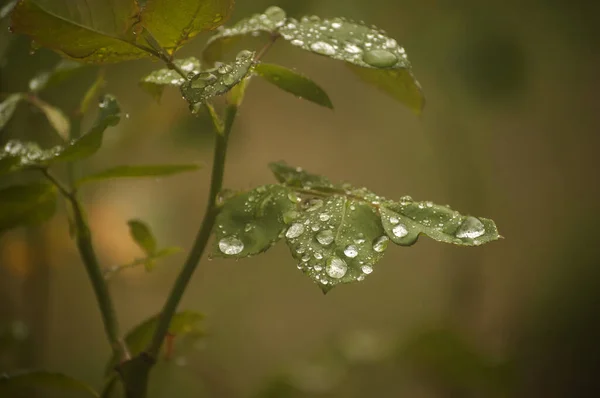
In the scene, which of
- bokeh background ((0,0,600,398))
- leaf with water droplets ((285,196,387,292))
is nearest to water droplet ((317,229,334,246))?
leaf with water droplets ((285,196,387,292))

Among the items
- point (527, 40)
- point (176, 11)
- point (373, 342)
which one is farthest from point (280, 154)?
point (176, 11)

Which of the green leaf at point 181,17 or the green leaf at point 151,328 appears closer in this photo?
the green leaf at point 181,17

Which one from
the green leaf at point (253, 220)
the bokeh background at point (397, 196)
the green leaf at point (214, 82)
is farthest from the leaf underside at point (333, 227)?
the bokeh background at point (397, 196)

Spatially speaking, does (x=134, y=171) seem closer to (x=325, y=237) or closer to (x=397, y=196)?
(x=325, y=237)

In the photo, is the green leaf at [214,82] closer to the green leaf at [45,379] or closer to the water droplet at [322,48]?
the water droplet at [322,48]

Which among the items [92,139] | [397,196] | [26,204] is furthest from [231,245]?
[397,196]

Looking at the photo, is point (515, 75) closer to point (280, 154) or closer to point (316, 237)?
point (280, 154)

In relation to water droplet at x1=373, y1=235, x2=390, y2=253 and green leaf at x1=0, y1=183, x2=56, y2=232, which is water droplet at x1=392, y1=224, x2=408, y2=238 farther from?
green leaf at x1=0, y1=183, x2=56, y2=232
